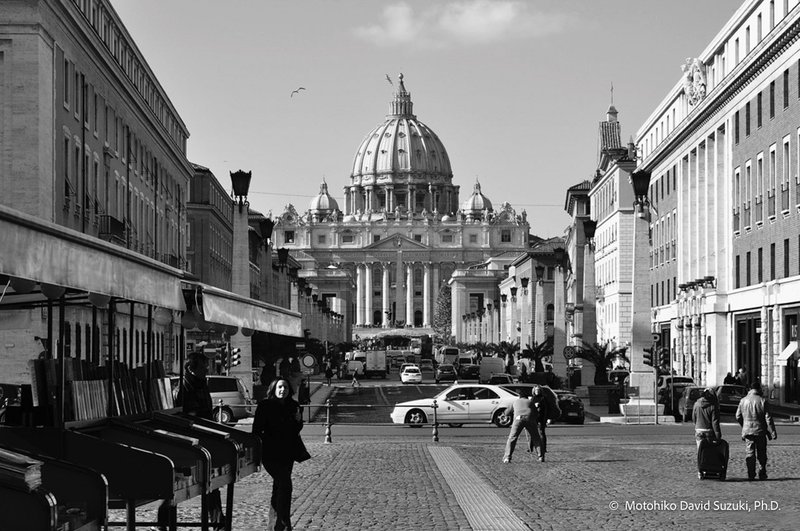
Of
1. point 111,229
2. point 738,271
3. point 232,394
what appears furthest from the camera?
point 738,271

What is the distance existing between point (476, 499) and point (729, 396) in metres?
28.0

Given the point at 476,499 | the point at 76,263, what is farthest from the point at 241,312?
the point at 76,263

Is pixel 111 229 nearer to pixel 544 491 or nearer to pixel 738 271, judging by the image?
pixel 738 271

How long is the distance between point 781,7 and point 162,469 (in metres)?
44.5

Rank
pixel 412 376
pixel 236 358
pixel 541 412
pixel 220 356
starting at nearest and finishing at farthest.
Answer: pixel 541 412
pixel 236 358
pixel 220 356
pixel 412 376

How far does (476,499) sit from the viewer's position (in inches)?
755

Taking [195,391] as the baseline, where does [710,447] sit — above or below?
below

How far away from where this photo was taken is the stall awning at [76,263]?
8773 millimetres

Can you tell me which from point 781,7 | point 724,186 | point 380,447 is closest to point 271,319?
point 380,447

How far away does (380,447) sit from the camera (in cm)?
3130

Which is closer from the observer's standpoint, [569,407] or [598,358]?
[569,407]

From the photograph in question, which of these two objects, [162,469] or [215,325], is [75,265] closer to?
[162,469]

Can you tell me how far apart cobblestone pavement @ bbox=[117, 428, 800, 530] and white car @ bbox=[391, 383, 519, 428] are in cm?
1039

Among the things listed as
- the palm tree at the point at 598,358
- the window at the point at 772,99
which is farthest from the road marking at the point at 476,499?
the palm tree at the point at 598,358
